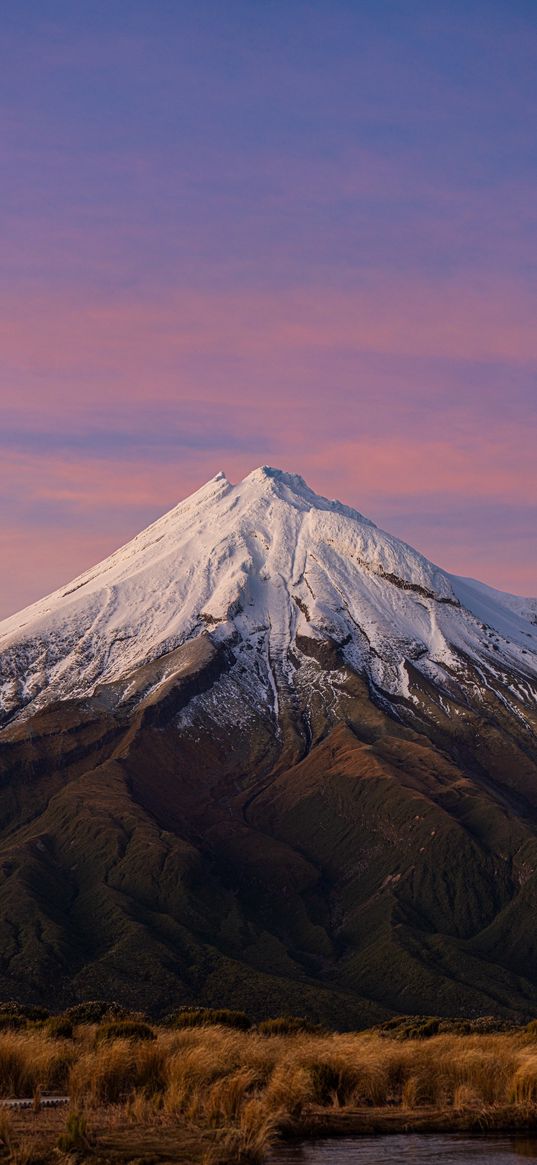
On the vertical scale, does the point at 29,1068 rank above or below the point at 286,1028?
above

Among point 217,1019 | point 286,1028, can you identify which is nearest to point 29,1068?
point 286,1028

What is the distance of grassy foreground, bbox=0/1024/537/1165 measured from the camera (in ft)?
109

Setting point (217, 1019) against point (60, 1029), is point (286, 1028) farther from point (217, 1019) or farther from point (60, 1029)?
point (60, 1029)

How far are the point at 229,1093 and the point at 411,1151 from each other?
5138 mm

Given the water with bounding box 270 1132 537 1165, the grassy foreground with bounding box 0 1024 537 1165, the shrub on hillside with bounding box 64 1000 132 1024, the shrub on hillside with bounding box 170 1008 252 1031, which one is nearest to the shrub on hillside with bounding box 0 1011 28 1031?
the grassy foreground with bounding box 0 1024 537 1165

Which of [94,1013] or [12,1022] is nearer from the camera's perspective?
[12,1022]

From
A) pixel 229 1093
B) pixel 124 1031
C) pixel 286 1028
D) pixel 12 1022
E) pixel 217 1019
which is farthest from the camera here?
pixel 217 1019

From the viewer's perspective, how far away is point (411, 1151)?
36938mm

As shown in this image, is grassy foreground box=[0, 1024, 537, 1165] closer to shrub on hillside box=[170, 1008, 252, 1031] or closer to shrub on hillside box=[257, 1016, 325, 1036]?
shrub on hillside box=[257, 1016, 325, 1036]

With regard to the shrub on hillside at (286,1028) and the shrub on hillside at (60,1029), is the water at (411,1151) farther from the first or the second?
the shrub on hillside at (286,1028)

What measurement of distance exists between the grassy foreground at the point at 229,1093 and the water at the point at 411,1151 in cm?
75

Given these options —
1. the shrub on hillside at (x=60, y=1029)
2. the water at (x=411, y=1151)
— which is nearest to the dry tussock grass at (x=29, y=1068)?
the water at (x=411, y=1151)

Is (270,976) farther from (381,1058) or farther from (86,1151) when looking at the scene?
(86,1151)

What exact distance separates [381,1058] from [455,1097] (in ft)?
8.60
